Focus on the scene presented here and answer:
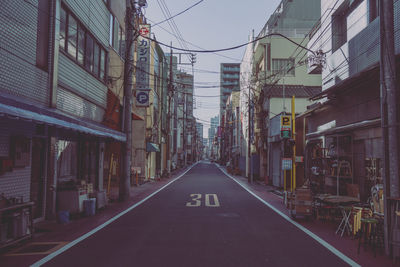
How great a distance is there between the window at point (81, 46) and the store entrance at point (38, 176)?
13.3ft

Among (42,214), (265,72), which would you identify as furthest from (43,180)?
(265,72)

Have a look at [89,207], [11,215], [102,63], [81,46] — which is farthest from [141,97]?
[11,215]

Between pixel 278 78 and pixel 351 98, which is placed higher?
pixel 278 78

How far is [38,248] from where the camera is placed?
7.28 meters

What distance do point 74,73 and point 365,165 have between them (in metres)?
12.7

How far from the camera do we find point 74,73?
13703 mm

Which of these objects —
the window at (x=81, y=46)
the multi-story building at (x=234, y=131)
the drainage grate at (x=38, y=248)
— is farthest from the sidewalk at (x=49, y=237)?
the multi-story building at (x=234, y=131)

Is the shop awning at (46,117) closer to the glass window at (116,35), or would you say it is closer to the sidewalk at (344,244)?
the sidewalk at (344,244)

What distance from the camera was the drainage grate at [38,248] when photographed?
689 cm

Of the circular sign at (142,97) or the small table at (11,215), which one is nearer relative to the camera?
the small table at (11,215)

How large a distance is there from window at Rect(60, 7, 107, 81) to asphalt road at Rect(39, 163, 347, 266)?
731cm

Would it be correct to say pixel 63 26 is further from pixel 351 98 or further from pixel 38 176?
pixel 351 98

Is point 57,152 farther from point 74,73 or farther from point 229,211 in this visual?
point 229,211

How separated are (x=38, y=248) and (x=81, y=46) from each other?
1010 centimetres
